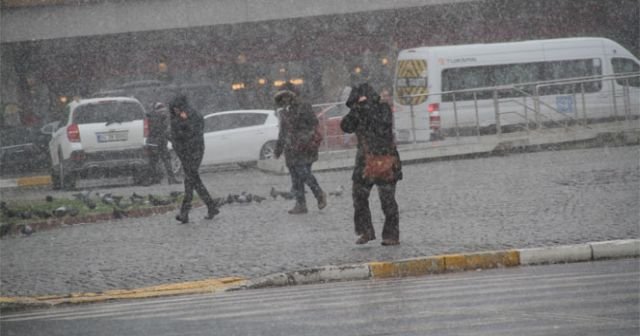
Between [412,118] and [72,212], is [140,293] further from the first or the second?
[412,118]

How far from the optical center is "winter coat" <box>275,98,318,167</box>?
16.0 meters

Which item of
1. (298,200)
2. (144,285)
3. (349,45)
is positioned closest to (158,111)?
(298,200)

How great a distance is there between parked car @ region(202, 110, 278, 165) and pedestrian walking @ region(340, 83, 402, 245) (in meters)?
15.6

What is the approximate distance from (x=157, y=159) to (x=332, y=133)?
13.0 feet

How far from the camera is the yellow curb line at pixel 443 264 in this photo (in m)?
11.0

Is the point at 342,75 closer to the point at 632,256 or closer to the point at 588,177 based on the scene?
the point at 588,177

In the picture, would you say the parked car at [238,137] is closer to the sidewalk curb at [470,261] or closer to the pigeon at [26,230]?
the pigeon at [26,230]

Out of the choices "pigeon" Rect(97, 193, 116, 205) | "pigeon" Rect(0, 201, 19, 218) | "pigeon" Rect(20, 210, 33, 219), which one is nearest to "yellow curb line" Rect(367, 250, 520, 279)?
"pigeon" Rect(20, 210, 33, 219)

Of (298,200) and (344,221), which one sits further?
(298,200)

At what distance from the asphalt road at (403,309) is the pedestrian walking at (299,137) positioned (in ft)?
18.1

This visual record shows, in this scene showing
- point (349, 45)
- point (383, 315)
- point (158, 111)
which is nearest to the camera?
point (383, 315)

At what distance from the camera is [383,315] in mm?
7852

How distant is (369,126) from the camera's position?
12.1m

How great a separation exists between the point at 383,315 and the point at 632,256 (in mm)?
4009
